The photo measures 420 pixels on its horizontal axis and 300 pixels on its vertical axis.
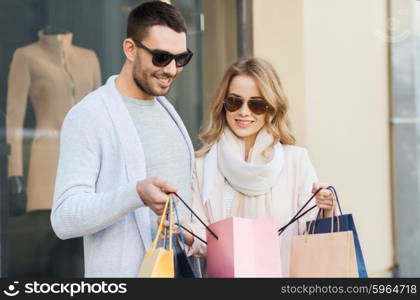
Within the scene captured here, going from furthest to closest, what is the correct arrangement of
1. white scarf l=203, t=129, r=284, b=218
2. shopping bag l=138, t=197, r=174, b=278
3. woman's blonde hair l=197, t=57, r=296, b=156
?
woman's blonde hair l=197, t=57, r=296, b=156
white scarf l=203, t=129, r=284, b=218
shopping bag l=138, t=197, r=174, b=278

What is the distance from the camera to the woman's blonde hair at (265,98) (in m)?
3.10

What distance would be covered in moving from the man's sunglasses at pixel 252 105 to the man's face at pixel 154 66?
0.48m

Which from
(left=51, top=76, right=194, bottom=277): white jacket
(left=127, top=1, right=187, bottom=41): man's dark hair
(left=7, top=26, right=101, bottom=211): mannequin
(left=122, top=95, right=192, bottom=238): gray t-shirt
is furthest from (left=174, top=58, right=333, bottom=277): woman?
(left=7, top=26, right=101, bottom=211): mannequin

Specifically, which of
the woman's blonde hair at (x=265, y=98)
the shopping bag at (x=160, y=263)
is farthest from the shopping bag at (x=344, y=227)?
the shopping bag at (x=160, y=263)

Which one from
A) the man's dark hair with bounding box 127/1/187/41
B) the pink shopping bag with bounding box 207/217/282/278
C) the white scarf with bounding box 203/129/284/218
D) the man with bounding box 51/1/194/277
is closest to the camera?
the man with bounding box 51/1/194/277

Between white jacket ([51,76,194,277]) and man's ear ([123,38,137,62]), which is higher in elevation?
man's ear ([123,38,137,62])

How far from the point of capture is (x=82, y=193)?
2.39m

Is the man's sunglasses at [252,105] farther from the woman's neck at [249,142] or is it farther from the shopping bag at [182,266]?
the shopping bag at [182,266]

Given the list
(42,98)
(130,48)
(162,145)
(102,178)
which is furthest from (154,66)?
(42,98)

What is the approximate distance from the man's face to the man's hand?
0.48m

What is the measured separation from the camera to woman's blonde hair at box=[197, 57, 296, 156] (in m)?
3.10

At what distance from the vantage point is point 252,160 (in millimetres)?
3084

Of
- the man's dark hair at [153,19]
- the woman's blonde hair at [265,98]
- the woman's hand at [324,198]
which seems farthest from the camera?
the woman's blonde hair at [265,98]

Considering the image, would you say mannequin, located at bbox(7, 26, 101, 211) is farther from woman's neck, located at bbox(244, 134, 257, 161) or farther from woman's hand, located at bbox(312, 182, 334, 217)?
woman's hand, located at bbox(312, 182, 334, 217)
